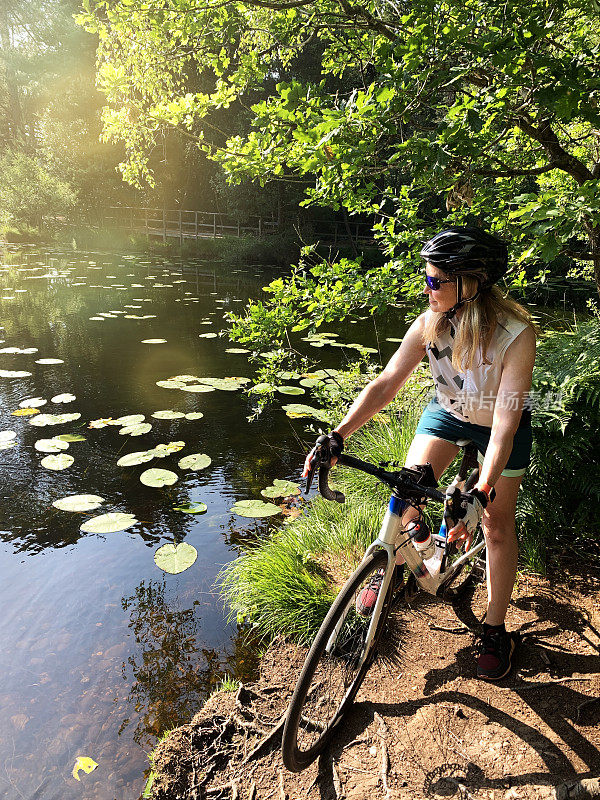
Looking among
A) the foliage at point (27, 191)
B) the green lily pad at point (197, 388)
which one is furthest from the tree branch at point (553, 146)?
the foliage at point (27, 191)

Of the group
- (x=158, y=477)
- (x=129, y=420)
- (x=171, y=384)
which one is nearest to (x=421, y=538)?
(x=158, y=477)

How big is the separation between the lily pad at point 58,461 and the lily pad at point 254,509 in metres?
1.70

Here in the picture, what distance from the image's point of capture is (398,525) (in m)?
1.86

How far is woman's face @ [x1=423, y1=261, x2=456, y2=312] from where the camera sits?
181 centimetres

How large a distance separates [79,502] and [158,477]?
66cm

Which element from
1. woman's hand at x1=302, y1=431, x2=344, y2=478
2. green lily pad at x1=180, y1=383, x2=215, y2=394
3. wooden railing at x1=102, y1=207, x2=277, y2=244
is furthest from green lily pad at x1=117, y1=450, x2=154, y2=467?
wooden railing at x1=102, y1=207, x2=277, y2=244

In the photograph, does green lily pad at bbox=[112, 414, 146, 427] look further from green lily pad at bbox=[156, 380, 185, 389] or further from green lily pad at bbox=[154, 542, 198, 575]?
green lily pad at bbox=[154, 542, 198, 575]

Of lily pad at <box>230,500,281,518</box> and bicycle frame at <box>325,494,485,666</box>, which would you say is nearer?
bicycle frame at <box>325,494,485,666</box>

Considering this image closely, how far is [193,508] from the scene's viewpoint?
4156mm

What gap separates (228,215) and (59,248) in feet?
26.0

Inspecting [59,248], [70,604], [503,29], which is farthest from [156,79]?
[59,248]

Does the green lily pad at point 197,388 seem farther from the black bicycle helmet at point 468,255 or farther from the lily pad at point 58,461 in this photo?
the black bicycle helmet at point 468,255

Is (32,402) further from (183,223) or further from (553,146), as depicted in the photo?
(183,223)

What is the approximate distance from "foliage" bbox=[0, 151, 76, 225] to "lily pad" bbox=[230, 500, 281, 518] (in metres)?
24.3
